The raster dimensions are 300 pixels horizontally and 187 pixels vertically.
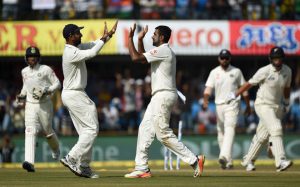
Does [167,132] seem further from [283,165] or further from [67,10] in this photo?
[67,10]

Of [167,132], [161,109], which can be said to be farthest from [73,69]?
[167,132]

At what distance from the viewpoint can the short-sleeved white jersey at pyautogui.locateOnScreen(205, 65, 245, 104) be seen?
69.7ft

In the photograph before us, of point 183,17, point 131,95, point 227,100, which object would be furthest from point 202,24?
point 227,100

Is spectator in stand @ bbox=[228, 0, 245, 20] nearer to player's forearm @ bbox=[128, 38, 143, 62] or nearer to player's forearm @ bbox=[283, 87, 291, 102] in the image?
player's forearm @ bbox=[283, 87, 291, 102]

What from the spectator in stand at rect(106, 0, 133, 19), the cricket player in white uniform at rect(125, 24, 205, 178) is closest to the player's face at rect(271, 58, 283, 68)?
the cricket player in white uniform at rect(125, 24, 205, 178)

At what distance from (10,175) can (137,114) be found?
42.3 ft

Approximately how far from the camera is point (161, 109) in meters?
15.7

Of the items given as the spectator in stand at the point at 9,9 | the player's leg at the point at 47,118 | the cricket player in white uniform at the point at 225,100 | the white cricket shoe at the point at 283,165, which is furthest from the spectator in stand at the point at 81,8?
the white cricket shoe at the point at 283,165

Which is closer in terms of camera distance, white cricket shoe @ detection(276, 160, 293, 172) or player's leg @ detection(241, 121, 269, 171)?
white cricket shoe @ detection(276, 160, 293, 172)

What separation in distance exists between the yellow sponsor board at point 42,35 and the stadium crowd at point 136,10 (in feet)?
1.22

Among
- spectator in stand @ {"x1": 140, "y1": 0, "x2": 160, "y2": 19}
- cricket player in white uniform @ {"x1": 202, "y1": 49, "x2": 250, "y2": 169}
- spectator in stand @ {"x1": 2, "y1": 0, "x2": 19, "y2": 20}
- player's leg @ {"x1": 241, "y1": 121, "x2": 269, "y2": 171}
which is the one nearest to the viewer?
player's leg @ {"x1": 241, "y1": 121, "x2": 269, "y2": 171}

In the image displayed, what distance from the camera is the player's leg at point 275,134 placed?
19.3 metres

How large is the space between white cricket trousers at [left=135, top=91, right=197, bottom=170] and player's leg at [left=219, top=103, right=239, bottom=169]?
4.92 metres

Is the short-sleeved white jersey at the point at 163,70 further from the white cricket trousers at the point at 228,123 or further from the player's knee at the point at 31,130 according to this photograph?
the white cricket trousers at the point at 228,123
